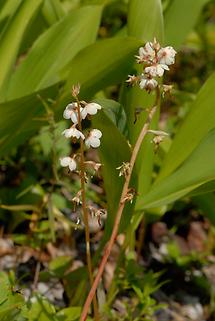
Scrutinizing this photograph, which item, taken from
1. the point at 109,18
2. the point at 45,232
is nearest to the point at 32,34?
the point at 45,232

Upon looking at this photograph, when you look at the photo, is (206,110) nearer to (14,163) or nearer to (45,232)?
(45,232)

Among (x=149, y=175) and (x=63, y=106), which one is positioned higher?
(x=63, y=106)

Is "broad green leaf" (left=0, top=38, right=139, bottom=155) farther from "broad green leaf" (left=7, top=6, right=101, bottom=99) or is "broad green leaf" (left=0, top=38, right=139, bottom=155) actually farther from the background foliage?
"broad green leaf" (left=7, top=6, right=101, bottom=99)

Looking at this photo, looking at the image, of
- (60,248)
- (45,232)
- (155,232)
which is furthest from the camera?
(155,232)

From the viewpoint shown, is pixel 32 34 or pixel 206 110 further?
pixel 32 34

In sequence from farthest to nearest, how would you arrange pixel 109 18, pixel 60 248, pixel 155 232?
pixel 109 18
pixel 155 232
pixel 60 248

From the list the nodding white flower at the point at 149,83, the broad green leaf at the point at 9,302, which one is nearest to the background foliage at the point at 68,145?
the broad green leaf at the point at 9,302

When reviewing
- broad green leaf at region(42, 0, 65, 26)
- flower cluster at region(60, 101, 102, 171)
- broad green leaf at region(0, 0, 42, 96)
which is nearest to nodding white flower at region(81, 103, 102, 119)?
flower cluster at region(60, 101, 102, 171)
